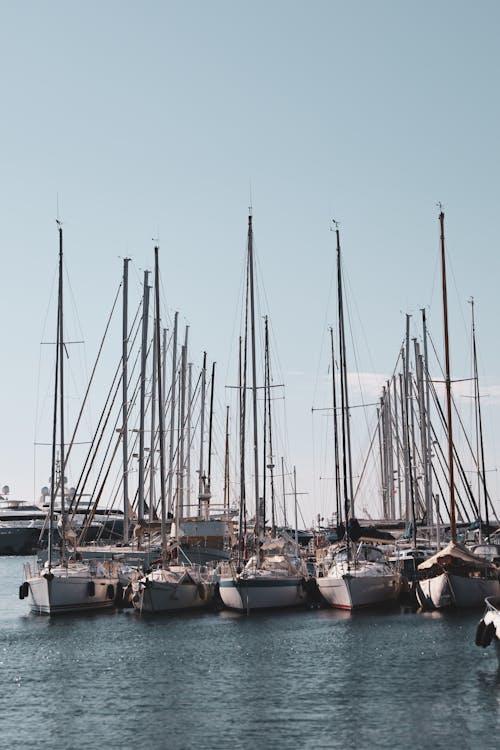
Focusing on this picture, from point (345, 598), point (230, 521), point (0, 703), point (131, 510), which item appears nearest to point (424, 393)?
point (230, 521)

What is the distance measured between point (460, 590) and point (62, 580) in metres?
19.1

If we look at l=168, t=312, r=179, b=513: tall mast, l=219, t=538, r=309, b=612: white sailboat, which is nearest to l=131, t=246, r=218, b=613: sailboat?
l=219, t=538, r=309, b=612: white sailboat

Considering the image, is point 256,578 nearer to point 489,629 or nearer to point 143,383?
point 489,629

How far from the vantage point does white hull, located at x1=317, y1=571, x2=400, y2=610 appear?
50.3 m

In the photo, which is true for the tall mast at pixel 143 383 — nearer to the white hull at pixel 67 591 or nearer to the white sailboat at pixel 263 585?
the white hull at pixel 67 591

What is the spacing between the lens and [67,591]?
169ft

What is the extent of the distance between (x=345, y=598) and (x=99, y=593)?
12.5m

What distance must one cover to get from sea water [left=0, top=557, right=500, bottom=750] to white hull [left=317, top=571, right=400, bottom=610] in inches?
50.4

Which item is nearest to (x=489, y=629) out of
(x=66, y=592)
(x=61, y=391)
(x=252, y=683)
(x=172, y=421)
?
(x=252, y=683)

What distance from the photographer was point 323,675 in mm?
33906

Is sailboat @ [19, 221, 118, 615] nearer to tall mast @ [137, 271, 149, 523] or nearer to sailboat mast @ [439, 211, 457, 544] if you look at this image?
tall mast @ [137, 271, 149, 523]

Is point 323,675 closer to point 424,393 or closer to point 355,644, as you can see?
point 355,644

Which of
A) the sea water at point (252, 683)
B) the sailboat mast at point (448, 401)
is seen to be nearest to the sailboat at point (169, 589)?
the sea water at point (252, 683)

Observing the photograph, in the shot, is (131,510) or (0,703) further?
(131,510)
